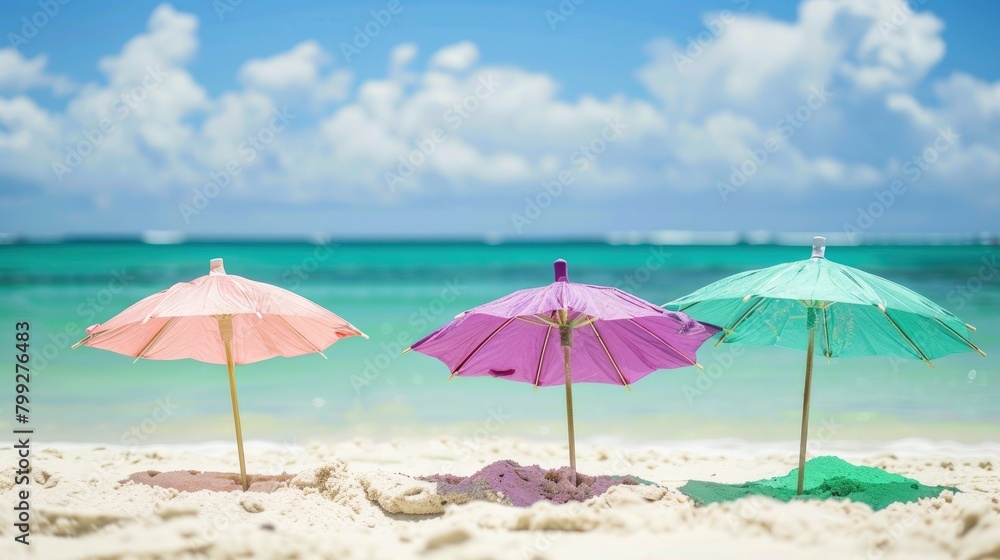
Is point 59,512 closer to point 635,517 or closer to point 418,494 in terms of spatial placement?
point 418,494

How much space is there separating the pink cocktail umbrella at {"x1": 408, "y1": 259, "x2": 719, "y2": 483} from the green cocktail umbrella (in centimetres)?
30

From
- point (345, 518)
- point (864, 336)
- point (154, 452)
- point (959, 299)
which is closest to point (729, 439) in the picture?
point (864, 336)

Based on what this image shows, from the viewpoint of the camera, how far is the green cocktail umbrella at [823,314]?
15.1 feet

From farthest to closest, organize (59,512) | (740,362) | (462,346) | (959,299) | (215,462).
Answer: (959,299) < (740,362) < (215,462) < (462,346) < (59,512)

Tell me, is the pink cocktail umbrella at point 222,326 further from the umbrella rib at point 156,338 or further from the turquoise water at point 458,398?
the turquoise water at point 458,398

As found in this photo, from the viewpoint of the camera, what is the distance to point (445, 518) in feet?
12.7

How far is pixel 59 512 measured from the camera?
3.42 meters

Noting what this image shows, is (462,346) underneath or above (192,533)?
above

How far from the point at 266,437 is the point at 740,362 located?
774 centimetres

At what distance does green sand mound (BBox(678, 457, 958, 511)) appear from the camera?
5.21 meters

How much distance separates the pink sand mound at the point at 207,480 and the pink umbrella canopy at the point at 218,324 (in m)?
0.90

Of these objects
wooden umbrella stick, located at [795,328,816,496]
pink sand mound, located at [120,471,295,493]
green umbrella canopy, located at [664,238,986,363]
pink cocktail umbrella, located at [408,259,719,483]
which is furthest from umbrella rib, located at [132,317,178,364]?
wooden umbrella stick, located at [795,328,816,496]

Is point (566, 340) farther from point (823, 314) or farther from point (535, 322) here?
point (823, 314)

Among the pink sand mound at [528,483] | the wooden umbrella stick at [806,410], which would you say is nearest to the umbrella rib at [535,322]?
the pink sand mound at [528,483]
